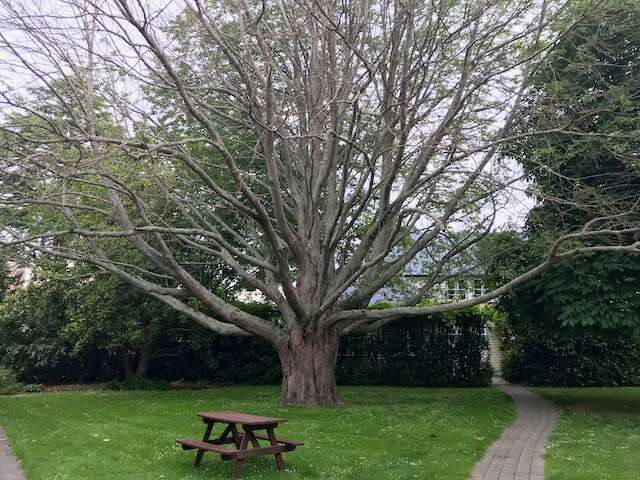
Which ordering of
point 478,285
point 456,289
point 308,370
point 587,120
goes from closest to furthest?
point 587,120
point 308,370
point 478,285
point 456,289

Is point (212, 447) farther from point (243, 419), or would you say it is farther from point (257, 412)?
point (257, 412)

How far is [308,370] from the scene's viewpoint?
569 inches

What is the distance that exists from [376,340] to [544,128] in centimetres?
1083

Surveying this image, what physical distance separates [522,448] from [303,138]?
23.0 ft

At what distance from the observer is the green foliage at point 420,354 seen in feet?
73.5

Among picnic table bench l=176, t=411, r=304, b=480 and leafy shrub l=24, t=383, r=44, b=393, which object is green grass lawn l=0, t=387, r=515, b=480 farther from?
→ leafy shrub l=24, t=383, r=44, b=393

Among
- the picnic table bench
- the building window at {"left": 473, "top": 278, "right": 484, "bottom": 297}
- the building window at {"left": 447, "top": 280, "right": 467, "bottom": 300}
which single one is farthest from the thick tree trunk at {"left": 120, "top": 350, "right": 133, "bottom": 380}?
the picnic table bench

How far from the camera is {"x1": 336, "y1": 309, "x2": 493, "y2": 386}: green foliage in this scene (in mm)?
22406

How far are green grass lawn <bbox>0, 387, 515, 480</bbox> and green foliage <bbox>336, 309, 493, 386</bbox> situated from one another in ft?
15.3

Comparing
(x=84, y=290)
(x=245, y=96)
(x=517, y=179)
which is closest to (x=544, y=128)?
(x=517, y=179)

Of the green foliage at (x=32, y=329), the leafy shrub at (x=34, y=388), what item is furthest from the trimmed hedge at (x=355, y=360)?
the leafy shrub at (x=34, y=388)

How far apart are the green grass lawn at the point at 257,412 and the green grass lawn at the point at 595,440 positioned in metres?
1.12

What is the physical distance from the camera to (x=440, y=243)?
18.3 meters

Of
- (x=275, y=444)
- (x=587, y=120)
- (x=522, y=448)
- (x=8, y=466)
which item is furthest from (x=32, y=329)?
(x=587, y=120)
